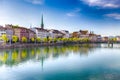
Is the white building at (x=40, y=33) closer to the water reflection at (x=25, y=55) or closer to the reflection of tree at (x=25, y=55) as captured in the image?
the water reflection at (x=25, y=55)

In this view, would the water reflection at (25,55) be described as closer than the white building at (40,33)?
Yes

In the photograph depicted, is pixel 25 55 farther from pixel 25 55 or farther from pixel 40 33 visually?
pixel 40 33

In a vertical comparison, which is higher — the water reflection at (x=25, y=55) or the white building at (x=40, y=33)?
the white building at (x=40, y=33)

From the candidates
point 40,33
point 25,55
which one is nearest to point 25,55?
point 25,55

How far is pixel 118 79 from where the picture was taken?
29.0 feet

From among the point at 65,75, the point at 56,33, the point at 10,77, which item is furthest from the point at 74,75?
the point at 56,33

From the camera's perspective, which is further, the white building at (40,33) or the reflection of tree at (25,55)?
the white building at (40,33)

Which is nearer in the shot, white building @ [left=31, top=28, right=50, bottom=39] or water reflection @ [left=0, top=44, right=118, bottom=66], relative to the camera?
water reflection @ [left=0, top=44, right=118, bottom=66]

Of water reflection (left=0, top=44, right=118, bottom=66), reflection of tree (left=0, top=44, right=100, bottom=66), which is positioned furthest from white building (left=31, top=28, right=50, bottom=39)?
reflection of tree (left=0, top=44, right=100, bottom=66)

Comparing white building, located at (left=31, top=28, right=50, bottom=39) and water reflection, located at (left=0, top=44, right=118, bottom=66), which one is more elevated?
white building, located at (left=31, top=28, right=50, bottom=39)

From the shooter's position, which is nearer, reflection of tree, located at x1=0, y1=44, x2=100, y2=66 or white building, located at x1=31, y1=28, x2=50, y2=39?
reflection of tree, located at x1=0, y1=44, x2=100, y2=66

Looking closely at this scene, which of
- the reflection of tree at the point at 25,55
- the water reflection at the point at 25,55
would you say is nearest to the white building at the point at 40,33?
the water reflection at the point at 25,55

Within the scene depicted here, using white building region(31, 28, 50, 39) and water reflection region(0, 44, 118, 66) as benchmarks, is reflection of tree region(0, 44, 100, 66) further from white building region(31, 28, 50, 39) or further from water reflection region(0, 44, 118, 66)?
white building region(31, 28, 50, 39)

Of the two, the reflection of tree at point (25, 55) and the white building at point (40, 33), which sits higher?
the white building at point (40, 33)
